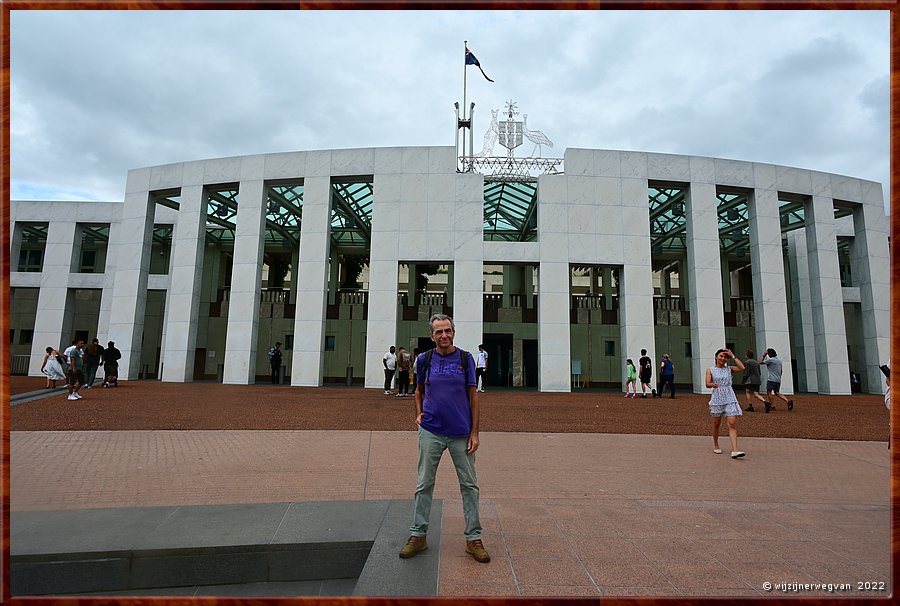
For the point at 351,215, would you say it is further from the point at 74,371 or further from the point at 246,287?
the point at 74,371

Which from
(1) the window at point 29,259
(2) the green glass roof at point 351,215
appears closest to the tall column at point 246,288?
(2) the green glass roof at point 351,215

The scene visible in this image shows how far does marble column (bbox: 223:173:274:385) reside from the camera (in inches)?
931

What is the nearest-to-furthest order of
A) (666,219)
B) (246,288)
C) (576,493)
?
(576,493)
(246,288)
(666,219)

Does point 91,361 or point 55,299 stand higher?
point 55,299

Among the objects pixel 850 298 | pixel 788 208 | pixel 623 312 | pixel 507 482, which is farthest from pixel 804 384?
pixel 507 482

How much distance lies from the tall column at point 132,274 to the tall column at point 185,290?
3.33ft

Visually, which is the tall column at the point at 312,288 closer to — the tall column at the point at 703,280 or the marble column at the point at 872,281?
the tall column at the point at 703,280

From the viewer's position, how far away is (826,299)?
24.4 m

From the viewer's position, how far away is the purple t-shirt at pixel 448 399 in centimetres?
402

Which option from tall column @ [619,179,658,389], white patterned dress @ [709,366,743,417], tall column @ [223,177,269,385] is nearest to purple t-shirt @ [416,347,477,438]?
white patterned dress @ [709,366,743,417]

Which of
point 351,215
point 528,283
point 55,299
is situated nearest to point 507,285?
point 528,283

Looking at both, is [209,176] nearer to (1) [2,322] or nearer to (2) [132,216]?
(2) [132,216]

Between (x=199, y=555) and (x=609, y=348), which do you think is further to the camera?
(x=609, y=348)

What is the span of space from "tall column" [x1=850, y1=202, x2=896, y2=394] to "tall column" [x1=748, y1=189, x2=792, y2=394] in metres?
4.78
